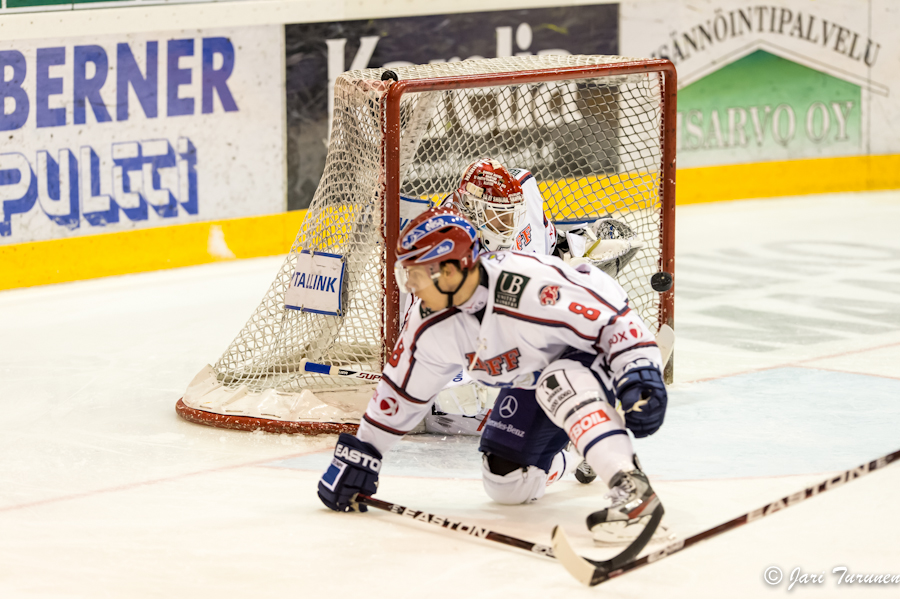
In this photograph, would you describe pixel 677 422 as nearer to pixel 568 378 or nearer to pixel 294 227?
pixel 568 378

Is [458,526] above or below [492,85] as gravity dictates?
below

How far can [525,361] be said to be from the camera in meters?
3.17

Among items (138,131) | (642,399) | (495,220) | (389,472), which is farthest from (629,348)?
(138,131)

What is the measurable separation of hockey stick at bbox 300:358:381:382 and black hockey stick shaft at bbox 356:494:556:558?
94 centimetres

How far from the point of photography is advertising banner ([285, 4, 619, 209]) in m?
7.55

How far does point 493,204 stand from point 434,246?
3.89ft

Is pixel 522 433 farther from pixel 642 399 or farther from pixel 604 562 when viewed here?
pixel 604 562

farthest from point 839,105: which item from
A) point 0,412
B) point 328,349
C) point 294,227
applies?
point 0,412

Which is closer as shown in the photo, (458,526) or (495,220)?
(458,526)

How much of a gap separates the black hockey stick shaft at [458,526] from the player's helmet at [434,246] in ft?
1.93

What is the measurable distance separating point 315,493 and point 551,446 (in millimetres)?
703

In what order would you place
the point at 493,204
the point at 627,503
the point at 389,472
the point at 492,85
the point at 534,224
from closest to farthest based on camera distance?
the point at 627,503 < the point at 389,472 < the point at 493,204 < the point at 492,85 < the point at 534,224

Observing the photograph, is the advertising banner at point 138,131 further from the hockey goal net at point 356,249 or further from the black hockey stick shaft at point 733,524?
the black hockey stick shaft at point 733,524

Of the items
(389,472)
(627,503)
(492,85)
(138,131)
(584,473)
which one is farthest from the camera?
(138,131)
